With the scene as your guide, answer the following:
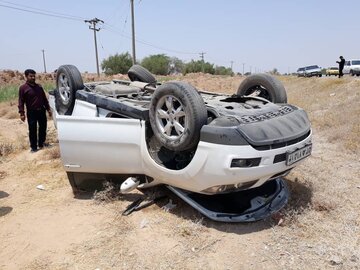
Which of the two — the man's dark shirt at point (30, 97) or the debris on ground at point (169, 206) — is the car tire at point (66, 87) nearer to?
the man's dark shirt at point (30, 97)

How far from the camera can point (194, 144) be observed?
131 inches

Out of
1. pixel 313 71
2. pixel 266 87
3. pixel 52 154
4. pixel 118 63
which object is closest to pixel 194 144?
pixel 266 87

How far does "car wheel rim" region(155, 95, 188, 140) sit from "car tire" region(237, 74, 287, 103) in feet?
5.19

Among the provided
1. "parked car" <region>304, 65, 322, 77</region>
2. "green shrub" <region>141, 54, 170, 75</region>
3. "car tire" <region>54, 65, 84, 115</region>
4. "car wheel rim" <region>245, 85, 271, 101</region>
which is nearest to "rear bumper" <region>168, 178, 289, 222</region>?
"car wheel rim" <region>245, 85, 271, 101</region>

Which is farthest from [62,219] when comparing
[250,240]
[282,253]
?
[282,253]

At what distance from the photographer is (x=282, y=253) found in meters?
3.11

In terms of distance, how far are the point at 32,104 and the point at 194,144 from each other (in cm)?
464

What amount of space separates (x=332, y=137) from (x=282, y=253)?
4.65 meters

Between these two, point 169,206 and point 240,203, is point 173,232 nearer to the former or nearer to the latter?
point 169,206

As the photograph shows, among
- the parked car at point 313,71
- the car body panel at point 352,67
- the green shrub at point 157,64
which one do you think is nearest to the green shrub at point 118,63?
the green shrub at point 157,64

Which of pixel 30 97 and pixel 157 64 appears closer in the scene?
pixel 30 97

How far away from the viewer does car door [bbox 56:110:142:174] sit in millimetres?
3805

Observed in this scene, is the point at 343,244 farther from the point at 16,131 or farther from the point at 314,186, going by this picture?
the point at 16,131

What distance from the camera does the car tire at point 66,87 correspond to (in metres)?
4.88
